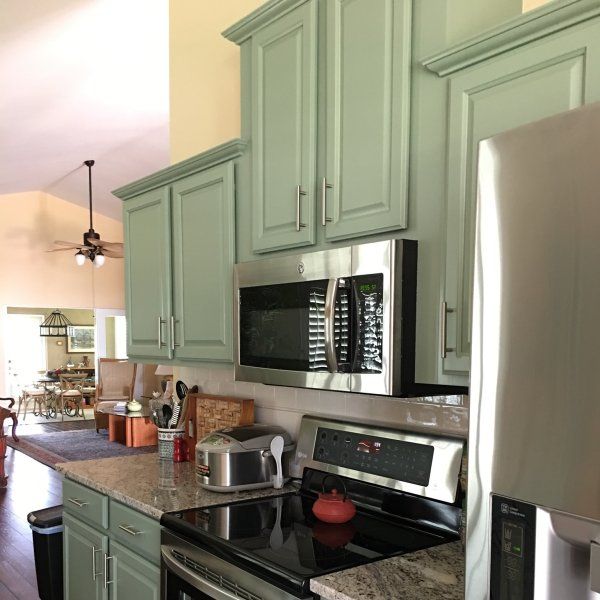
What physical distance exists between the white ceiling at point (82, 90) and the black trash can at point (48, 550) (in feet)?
9.01

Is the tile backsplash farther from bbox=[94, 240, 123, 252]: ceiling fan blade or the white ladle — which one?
bbox=[94, 240, 123, 252]: ceiling fan blade

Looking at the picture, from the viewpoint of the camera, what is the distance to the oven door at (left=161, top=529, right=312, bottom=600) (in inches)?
59.2

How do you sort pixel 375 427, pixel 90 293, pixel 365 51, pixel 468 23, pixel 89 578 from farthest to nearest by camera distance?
pixel 90 293 < pixel 89 578 < pixel 375 427 < pixel 365 51 < pixel 468 23

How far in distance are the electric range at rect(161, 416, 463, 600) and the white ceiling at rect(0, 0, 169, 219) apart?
309 cm

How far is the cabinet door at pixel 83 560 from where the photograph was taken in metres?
2.28

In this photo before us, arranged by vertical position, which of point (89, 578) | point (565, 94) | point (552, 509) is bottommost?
point (89, 578)

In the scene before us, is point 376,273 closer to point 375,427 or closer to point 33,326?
point 375,427

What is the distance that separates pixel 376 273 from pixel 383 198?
0.21 meters

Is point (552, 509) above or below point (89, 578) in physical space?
above

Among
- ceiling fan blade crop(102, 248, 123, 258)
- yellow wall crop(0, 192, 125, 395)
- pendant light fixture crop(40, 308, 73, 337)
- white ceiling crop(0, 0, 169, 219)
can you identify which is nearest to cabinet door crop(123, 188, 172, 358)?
white ceiling crop(0, 0, 169, 219)

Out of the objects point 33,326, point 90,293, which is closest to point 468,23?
point 90,293

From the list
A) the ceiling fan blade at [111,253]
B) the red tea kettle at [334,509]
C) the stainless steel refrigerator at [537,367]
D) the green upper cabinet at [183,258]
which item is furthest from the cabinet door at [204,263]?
the ceiling fan blade at [111,253]

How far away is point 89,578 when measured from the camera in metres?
2.36

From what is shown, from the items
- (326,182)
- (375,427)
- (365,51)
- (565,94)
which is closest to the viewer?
(565,94)
